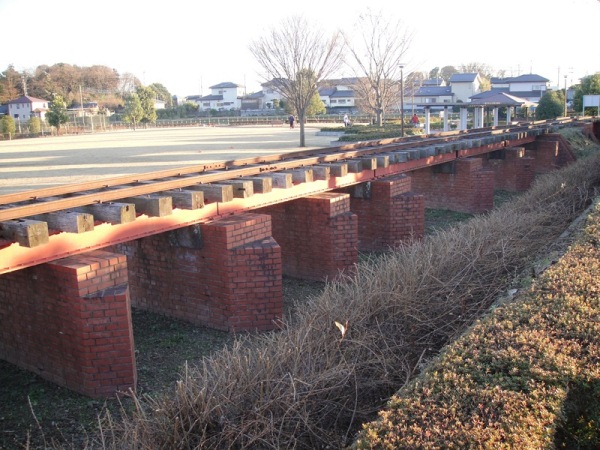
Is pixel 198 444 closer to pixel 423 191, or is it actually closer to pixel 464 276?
pixel 464 276

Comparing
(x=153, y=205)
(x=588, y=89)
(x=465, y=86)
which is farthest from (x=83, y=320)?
(x=465, y=86)

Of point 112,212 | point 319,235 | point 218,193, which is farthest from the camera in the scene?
point 319,235

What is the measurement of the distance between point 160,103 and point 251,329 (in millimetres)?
94213

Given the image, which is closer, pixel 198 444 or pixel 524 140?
pixel 198 444

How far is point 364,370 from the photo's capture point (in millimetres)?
4031

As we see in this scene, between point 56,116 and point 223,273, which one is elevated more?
point 56,116

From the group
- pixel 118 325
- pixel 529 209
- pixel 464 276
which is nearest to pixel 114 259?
pixel 118 325

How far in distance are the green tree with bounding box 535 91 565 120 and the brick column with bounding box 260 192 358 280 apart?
33499mm

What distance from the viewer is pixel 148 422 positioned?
3.53m

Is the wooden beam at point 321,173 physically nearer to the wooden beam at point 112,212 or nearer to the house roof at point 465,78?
the wooden beam at point 112,212

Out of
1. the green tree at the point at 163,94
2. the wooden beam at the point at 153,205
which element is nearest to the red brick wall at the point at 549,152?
the wooden beam at the point at 153,205

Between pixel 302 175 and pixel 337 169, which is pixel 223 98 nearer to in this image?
pixel 337 169

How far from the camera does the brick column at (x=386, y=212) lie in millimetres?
10039

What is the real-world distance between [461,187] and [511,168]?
166 inches
